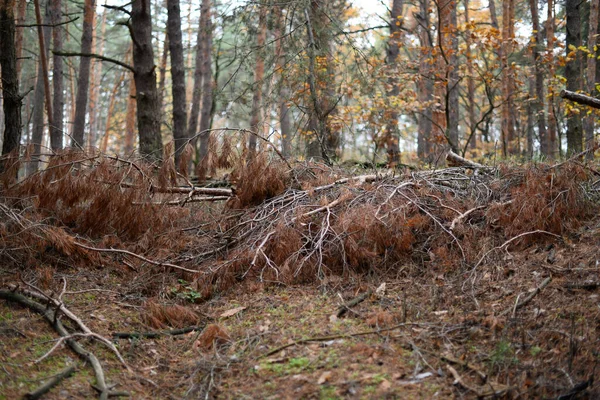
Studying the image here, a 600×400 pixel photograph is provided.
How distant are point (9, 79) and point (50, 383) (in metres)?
4.47

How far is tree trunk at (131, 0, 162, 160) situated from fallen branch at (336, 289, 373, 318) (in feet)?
18.3

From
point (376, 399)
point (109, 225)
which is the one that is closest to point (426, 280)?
point (376, 399)

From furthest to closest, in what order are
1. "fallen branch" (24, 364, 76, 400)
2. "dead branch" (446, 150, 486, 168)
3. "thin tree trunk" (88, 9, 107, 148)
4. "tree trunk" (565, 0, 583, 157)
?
"thin tree trunk" (88, 9, 107, 148)
"tree trunk" (565, 0, 583, 157)
"dead branch" (446, 150, 486, 168)
"fallen branch" (24, 364, 76, 400)

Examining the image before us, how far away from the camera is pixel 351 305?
4777 mm

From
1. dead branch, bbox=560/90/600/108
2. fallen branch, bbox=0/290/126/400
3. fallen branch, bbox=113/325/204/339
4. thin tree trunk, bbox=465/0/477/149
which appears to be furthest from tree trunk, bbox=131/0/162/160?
dead branch, bbox=560/90/600/108

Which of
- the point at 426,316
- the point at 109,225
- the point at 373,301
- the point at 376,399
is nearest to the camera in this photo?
the point at 376,399

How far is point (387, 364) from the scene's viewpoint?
3754mm

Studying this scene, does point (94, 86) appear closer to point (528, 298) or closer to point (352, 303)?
point (352, 303)

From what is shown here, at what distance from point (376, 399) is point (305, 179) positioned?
4.05 meters

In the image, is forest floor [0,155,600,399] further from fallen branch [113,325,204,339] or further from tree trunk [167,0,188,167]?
tree trunk [167,0,188,167]

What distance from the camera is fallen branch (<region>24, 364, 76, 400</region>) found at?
11.2 ft

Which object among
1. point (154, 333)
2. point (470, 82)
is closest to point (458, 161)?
point (154, 333)

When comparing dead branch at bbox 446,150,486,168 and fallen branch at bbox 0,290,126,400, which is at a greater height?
dead branch at bbox 446,150,486,168

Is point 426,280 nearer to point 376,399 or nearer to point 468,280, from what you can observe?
point 468,280
